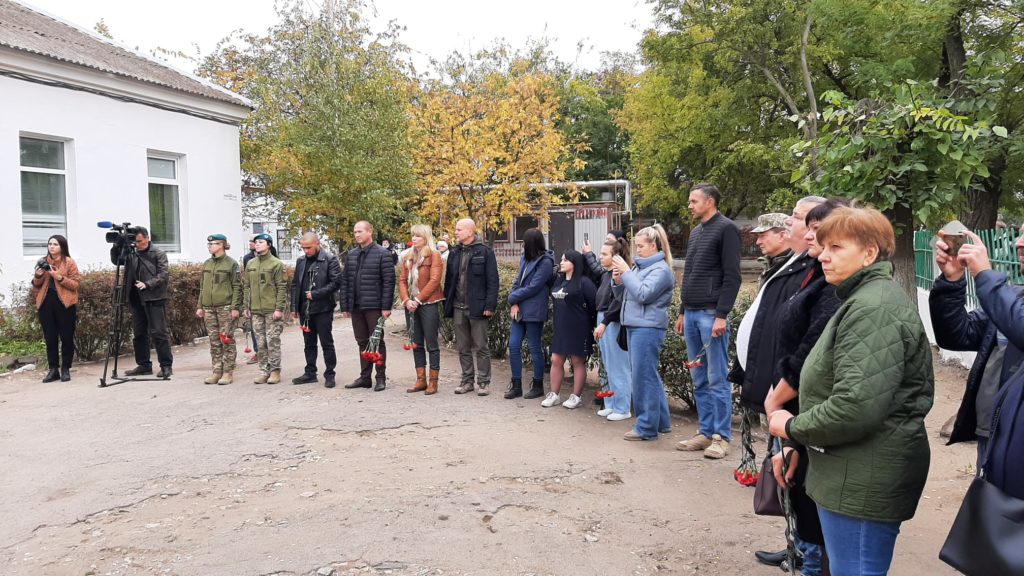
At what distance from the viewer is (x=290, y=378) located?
935 cm

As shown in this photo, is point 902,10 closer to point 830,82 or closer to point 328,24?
point 830,82

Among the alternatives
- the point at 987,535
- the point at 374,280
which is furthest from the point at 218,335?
the point at 987,535

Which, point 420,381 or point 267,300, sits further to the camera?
point 267,300

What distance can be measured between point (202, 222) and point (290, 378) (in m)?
8.53

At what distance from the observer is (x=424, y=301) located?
8.29m

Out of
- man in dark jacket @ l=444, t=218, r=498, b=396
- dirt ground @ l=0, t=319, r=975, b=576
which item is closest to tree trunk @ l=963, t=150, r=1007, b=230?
dirt ground @ l=0, t=319, r=975, b=576

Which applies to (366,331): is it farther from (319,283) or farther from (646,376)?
(646,376)

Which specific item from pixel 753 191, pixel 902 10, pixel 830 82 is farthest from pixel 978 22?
pixel 753 191

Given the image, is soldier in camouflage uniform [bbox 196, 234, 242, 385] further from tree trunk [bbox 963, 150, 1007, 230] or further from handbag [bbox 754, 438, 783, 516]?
tree trunk [bbox 963, 150, 1007, 230]

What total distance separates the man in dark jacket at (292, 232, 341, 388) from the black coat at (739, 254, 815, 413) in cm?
604

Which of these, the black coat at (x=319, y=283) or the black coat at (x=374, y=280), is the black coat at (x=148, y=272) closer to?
the black coat at (x=319, y=283)

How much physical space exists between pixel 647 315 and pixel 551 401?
1.93 m

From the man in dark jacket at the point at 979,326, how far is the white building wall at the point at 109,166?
1361cm

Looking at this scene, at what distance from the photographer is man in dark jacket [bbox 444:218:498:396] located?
805 cm
